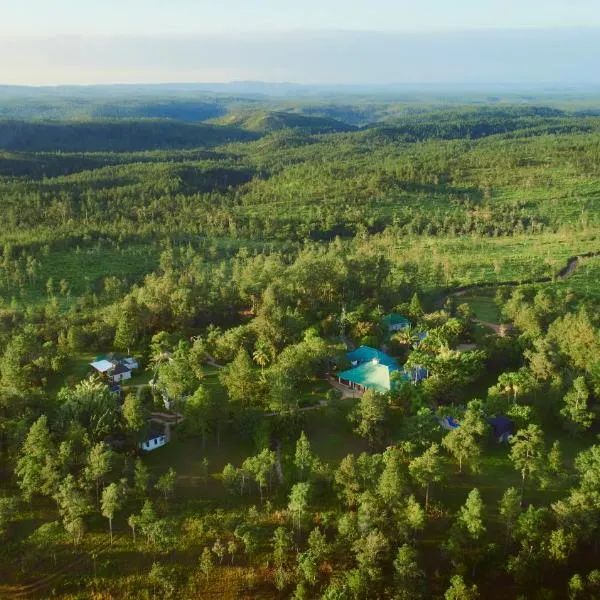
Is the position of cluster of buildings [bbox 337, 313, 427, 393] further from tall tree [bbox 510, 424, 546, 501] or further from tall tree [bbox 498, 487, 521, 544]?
tall tree [bbox 498, 487, 521, 544]

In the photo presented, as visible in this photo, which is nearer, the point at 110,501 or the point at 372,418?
the point at 110,501

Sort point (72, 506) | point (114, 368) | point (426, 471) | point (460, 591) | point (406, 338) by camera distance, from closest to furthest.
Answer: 1. point (460, 591)
2. point (72, 506)
3. point (426, 471)
4. point (114, 368)
5. point (406, 338)

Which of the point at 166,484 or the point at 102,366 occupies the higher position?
the point at 102,366

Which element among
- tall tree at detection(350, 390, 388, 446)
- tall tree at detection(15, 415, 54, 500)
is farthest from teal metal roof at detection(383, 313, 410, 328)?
tall tree at detection(15, 415, 54, 500)

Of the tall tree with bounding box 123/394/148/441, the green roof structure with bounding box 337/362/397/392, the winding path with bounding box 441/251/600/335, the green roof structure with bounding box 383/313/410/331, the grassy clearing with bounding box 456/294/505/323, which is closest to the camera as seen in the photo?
the tall tree with bounding box 123/394/148/441

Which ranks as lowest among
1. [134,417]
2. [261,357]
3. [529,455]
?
[529,455]

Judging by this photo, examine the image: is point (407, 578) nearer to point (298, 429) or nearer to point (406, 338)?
point (298, 429)

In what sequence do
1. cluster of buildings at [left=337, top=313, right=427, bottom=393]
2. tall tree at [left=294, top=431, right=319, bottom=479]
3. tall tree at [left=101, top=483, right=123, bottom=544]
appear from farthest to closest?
1. cluster of buildings at [left=337, top=313, right=427, bottom=393]
2. tall tree at [left=294, top=431, right=319, bottom=479]
3. tall tree at [left=101, top=483, right=123, bottom=544]

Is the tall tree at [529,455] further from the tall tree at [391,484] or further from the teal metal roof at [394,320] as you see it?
the teal metal roof at [394,320]

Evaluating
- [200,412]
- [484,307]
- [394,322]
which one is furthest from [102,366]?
[484,307]
